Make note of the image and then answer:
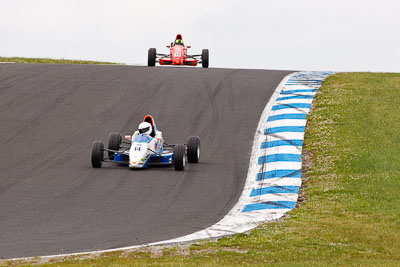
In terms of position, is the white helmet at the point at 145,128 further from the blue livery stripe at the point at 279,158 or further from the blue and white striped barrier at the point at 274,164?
the blue livery stripe at the point at 279,158

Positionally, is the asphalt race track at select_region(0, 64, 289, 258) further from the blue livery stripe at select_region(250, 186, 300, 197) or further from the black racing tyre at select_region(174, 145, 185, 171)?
the blue livery stripe at select_region(250, 186, 300, 197)

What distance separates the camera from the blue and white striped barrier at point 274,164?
13133 millimetres

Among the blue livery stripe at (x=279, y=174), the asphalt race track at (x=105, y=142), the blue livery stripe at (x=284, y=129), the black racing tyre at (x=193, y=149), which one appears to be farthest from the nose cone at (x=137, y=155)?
the blue livery stripe at (x=284, y=129)

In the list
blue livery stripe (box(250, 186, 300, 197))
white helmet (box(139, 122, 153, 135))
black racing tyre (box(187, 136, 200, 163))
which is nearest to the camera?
blue livery stripe (box(250, 186, 300, 197))

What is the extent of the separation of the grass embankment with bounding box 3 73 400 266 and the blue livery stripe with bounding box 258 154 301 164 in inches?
19.6

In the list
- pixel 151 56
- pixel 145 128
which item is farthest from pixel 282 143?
pixel 151 56

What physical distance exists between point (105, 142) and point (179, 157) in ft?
13.1

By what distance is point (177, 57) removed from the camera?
113 feet

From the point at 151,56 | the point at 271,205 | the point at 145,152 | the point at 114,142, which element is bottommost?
the point at 271,205

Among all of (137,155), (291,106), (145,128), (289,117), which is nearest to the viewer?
(137,155)

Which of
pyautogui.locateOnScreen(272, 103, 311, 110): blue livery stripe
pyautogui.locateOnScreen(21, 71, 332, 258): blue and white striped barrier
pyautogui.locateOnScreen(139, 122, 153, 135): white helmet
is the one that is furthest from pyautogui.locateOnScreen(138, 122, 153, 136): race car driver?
pyautogui.locateOnScreen(272, 103, 311, 110): blue livery stripe

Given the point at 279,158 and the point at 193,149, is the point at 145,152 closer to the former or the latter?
the point at 193,149

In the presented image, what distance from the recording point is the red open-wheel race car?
113 feet

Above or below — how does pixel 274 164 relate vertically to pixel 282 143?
below
